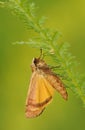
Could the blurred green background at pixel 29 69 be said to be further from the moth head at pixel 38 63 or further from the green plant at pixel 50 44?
the green plant at pixel 50 44

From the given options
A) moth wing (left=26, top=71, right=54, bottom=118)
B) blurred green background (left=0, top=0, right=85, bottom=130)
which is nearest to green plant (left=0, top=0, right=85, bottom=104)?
moth wing (left=26, top=71, right=54, bottom=118)

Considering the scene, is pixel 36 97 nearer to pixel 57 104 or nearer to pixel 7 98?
pixel 57 104

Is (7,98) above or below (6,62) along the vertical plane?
below

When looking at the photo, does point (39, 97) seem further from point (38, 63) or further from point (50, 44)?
point (50, 44)

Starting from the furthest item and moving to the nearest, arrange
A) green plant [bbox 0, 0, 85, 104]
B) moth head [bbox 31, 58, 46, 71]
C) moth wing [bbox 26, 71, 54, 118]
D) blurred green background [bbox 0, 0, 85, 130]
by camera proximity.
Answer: blurred green background [bbox 0, 0, 85, 130], moth head [bbox 31, 58, 46, 71], moth wing [bbox 26, 71, 54, 118], green plant [bbox 0, 0, 85, 104]

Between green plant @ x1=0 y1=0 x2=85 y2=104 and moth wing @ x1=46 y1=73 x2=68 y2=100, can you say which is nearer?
green plant @ x1=0 y1=0 x2=85 y2=104

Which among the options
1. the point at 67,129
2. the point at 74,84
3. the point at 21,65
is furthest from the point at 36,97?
the point at 21,65

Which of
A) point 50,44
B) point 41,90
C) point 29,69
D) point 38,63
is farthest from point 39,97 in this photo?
point 29,69

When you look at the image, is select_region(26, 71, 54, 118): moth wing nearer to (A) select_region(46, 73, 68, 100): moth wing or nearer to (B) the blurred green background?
(A) select_region(46, 73, 68, 100): moth wing
